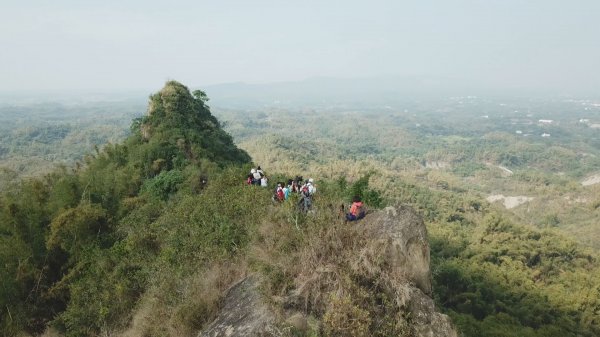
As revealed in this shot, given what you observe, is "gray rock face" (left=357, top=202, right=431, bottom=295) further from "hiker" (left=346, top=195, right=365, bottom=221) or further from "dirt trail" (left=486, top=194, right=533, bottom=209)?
"dirt trail" (left=486, top=194, right=533, bottom=209)

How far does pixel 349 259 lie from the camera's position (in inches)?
232

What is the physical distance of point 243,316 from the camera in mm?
6082

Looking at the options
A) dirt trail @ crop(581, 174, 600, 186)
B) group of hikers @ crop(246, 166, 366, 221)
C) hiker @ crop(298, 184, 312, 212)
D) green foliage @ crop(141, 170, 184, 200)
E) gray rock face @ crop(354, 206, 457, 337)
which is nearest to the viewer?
gray rock face @ crop(354, 206, 457, 337)

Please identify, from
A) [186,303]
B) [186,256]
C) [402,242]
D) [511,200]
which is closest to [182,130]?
[186,256]

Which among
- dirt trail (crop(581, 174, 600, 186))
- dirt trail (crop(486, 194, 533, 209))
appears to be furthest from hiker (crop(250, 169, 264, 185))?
dirt trail (crop(581, 174, 600, 186))

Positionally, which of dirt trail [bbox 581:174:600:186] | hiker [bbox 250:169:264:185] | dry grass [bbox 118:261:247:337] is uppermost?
hiker [bbox 250:169:264:185]

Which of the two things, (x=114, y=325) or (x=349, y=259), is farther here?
(x=114, y=325)

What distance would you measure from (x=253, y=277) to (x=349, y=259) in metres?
1.99

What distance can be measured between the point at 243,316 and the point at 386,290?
85.7 inches

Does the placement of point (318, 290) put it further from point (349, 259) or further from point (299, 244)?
point (299, 244)

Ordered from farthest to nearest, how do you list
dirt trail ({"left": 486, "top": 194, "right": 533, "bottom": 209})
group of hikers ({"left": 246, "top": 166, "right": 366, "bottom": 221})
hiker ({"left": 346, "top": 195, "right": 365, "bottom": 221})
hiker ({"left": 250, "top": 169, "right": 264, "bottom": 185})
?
1. dirt trail ({"left": 486, "top": 194, "right": 533, "bottom": 209})
2. hiker ({"left": 250, "top": 169, "right": 264, "bottom": 185})
3. group of hikers ({"left": 246, "top": 166, "right": 366, "bottom": 221})
4. hiker ({"left": 346, "top": 195, "right": 365, "bottom": 221})

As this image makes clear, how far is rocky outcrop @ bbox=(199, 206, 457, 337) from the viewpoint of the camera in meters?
5.74

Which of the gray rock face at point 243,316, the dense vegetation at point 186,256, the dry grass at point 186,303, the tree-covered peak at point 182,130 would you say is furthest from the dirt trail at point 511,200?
the gray rock face at point 243,316

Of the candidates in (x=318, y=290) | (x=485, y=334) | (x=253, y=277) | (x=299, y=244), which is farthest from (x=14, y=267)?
(x=485, y=334)
